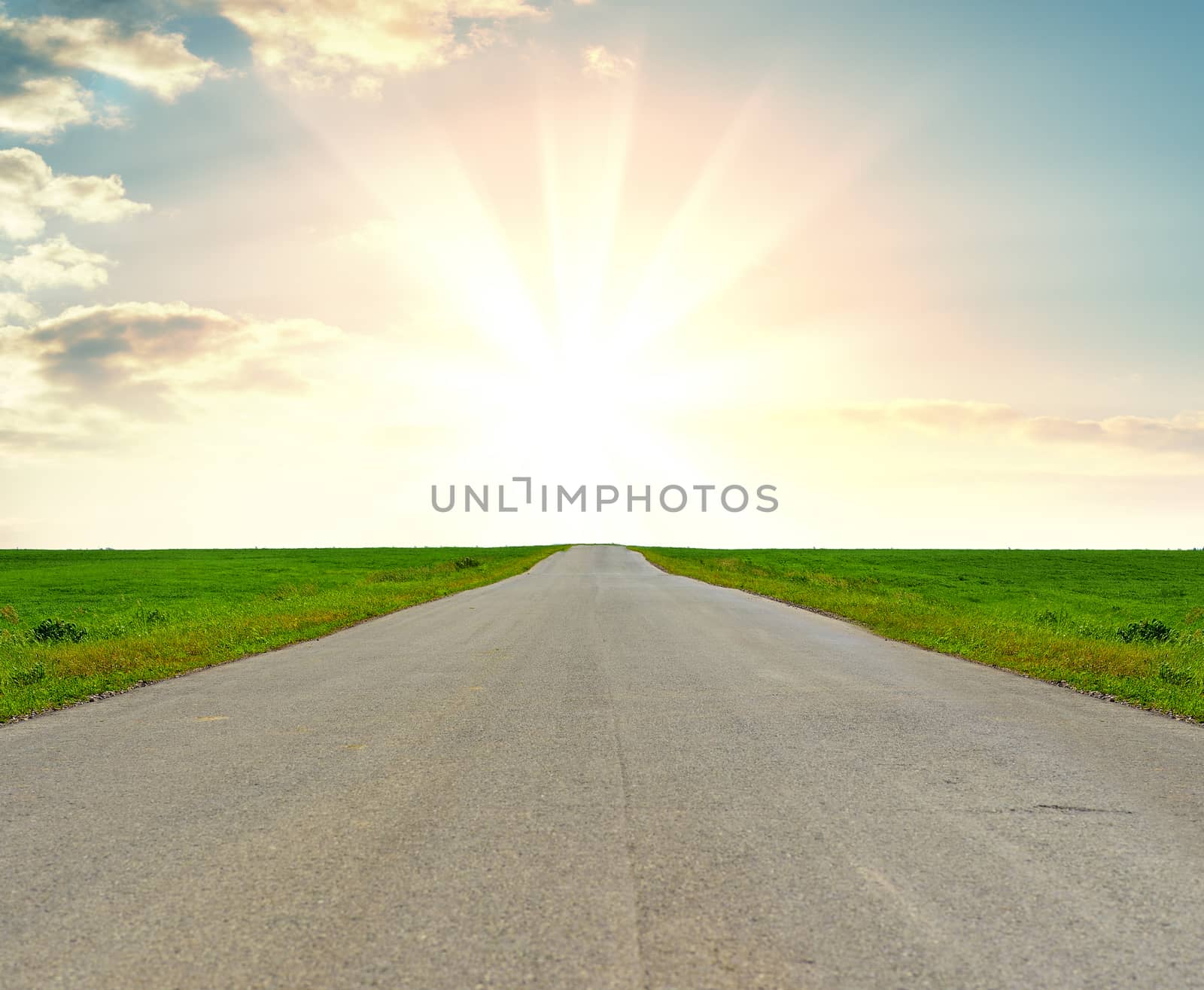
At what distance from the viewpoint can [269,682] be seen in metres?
11.4

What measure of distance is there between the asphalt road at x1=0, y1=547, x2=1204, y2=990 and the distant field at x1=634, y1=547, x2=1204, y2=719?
2.84 metres

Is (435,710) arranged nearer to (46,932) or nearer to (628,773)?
(628,773)

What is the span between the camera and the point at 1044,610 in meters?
28.6

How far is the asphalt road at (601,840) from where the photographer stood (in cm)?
374

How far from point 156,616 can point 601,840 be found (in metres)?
19.9

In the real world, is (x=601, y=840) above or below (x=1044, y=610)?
above

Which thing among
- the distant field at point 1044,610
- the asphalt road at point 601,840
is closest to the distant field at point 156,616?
the asphalt road at point 601,840

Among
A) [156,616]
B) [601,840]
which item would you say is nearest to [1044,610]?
[601,840]

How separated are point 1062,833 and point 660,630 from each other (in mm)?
11782

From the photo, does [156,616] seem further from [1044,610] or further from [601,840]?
[1044,610]

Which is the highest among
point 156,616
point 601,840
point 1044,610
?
point 601,840

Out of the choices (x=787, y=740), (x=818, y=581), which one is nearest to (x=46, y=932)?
(x=787, y=740)

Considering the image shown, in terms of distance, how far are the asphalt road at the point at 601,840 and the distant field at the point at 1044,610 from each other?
2837mm

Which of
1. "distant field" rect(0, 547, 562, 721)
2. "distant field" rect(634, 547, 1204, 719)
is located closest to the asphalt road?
"distant field" rect(0, 547, 562, 721)
